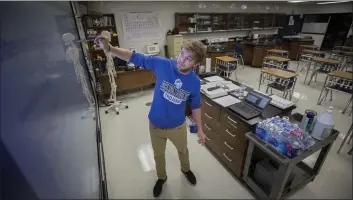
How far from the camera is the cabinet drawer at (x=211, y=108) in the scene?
190 cm

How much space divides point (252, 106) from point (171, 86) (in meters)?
0.94

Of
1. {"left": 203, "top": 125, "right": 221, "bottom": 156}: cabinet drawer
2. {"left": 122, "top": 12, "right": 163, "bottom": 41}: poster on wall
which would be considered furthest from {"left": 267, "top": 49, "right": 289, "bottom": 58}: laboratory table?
{"left": 203, "top": 125, "right": 221, "bottom": 156}: cabinet drawer

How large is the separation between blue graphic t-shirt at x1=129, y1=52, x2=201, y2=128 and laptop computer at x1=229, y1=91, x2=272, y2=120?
0.50 m

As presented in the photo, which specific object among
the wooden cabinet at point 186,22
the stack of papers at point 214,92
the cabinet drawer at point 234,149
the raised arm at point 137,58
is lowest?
the cabinet drawer at point 234,149

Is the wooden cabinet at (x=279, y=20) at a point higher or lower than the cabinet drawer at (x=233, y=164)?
higher

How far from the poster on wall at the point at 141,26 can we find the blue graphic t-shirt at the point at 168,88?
371cm

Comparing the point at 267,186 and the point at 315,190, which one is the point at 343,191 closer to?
the point at 315,190

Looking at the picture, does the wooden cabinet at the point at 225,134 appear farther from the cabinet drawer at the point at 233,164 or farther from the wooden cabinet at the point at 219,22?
the wooden cabinet at the point at 219,22

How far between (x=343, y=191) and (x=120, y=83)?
384cm

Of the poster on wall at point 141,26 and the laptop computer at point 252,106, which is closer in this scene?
the laptop computer at point 252,106

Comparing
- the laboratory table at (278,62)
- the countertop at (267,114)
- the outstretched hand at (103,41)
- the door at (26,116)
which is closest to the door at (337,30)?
the laboratory table at (278,62)

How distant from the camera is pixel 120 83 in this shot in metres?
3.85

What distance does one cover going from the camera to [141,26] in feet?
15.1

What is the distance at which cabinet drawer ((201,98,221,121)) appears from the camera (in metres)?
1.90
